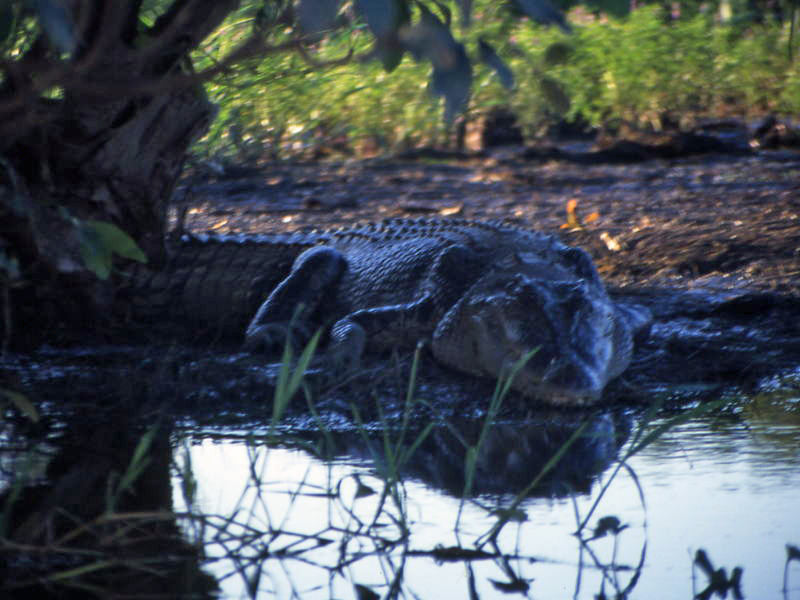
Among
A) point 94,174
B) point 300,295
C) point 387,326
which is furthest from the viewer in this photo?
point 300,295

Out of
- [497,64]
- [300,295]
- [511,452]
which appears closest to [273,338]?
[300,295]

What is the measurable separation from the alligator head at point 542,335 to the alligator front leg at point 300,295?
59 centimetres

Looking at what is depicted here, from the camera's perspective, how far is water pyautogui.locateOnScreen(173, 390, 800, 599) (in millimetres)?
1860

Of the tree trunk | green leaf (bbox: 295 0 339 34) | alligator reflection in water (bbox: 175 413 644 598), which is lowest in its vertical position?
alligator reflection in water (bbox: 175 413 644 598)

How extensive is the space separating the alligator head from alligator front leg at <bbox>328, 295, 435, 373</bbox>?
0.34ft

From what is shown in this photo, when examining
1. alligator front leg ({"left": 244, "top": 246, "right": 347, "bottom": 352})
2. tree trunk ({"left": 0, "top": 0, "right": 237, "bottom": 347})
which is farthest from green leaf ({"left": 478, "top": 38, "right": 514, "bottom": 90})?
alligator front leg ({"left": 244, "top": 246, "right": 347, "bottom": 352})

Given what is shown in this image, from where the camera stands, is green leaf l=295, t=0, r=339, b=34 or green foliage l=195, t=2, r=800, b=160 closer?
green leaf l=295, t=0, r=339, b=34

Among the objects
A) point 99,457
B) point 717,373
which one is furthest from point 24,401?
point 717,373

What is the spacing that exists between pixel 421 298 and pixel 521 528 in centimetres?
180

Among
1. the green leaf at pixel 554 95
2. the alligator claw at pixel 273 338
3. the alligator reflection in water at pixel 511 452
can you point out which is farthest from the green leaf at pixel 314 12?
the alligator claw at pixel 273 338

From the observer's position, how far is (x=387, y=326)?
150 inches

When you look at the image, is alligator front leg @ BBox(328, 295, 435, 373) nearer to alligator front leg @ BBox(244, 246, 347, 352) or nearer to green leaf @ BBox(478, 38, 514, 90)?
alligator front leg @ BBox(244, 246, 347, 352)

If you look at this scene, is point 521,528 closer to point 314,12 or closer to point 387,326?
point 314,12

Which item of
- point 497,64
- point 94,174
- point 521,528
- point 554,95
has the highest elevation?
point 497,64
